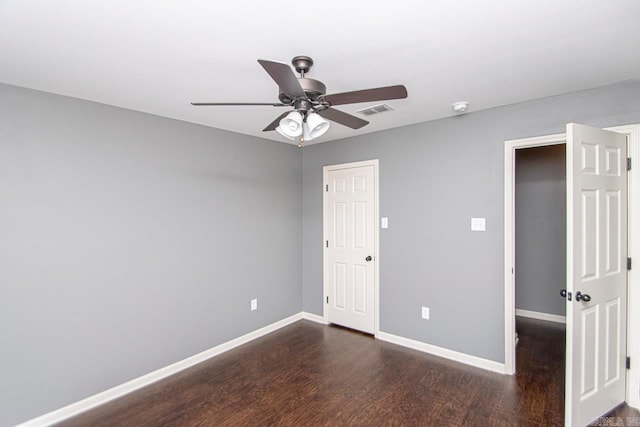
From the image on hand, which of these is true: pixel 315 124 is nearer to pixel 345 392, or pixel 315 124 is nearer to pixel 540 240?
pixel 345 392

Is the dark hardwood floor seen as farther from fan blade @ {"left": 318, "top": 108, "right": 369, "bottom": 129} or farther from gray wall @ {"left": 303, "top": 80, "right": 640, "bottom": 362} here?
fan blade @ {"left": 318, "top": 108, "right": 369, "bottom": 129}

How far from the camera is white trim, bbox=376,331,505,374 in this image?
2.95 m

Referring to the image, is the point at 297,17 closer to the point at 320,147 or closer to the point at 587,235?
the point at 587,235

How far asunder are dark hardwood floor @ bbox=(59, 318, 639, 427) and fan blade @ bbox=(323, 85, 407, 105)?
2.20 m

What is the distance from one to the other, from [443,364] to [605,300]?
1472 mm

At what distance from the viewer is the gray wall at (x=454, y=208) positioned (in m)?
2.67

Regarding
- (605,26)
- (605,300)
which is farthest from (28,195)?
(605,300)

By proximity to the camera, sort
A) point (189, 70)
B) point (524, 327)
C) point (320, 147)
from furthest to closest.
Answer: point (320, 147) < point (524, 327) < point (189, 70)

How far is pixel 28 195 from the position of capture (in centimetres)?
225

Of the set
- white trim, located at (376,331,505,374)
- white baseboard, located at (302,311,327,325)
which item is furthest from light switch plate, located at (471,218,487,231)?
white baseboard, located at (302,311,327,325)

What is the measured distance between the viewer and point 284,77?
140 centimetres

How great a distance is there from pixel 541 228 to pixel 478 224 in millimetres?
2015

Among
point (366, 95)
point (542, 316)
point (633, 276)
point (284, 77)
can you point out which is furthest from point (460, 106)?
point (542, 316)

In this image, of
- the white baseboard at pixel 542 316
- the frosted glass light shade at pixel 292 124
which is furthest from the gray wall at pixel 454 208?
the frosted glass light shade at pixel 292 124
